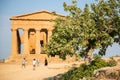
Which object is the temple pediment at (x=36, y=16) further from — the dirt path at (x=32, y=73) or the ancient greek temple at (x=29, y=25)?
the dirt path at (x=32, y=73)

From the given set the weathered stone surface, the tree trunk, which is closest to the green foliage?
the tree trunk

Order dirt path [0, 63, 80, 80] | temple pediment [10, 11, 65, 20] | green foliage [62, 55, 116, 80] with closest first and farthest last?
green foliage [62, 55, 116, 80] → dirt path [0, 63, 80, 80] → temple pediment [10, 11, 65, 20]

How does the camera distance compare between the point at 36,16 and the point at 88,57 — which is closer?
the point at 88,57

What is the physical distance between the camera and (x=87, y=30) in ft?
81.3

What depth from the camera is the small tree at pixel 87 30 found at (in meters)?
24.9

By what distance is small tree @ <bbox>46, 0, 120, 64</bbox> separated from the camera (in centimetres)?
2492

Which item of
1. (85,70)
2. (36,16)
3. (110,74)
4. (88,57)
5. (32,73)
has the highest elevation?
(36,16)

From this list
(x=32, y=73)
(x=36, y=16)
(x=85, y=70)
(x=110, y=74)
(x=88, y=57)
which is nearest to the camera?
(x=110, y=74)

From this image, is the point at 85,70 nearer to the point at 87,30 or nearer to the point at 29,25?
the point at 87,30

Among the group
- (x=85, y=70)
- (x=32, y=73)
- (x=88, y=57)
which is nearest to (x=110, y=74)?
(x=85, y=70)

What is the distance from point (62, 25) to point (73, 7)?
1.46 metres

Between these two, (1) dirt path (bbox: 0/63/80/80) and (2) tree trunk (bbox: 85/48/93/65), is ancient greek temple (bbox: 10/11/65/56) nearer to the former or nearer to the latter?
(1) dirt path (bbox: 0/63/80/80)

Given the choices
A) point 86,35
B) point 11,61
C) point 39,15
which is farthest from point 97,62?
point 39,15

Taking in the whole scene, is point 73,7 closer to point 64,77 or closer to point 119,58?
point 64,77
